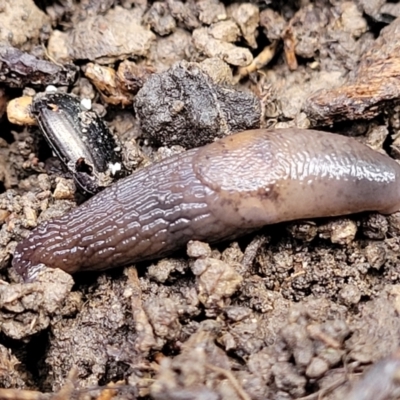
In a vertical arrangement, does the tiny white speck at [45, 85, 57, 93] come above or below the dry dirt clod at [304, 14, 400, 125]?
above

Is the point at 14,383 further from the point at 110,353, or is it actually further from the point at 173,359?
the point at 173,359

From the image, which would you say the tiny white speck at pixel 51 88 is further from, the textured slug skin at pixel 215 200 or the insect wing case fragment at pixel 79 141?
the textured slug skin at pixel 215 200

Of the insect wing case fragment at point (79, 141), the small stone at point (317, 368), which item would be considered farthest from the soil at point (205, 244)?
the insect wing case fragment at point (79, 141)

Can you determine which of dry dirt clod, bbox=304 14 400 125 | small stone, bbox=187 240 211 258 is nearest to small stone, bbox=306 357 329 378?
small stone, bbox=187 240 211 258

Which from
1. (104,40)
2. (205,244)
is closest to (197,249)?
(205,244)

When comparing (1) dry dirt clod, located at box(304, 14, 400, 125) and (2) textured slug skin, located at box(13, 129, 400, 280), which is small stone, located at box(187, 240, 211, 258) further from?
(1) dry dirt clod, located at box(304, 14, 400, 125)
